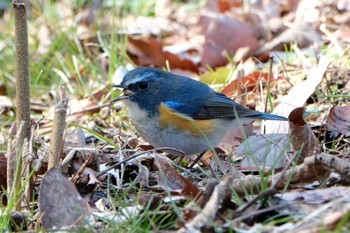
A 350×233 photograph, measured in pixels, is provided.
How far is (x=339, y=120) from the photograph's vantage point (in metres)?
4.80

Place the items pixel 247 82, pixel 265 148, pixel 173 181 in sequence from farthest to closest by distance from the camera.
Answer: pixel 247 82, pixel 265 148, pixel 173 181

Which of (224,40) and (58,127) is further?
(224,40)

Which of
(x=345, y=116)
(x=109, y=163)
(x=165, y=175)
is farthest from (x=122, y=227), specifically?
(x=345, y=116)

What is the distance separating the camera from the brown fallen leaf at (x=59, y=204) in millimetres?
3518

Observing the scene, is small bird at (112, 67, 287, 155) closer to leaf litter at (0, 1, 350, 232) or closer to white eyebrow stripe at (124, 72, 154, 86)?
white eyebrow stripe at (124, 72, 154, 86)

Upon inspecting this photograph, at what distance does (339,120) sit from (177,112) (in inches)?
42.0

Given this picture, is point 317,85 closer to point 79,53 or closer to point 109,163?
point 109,163

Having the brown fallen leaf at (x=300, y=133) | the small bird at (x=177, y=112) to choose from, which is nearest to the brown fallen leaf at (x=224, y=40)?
the small bird at (x=177, y=112)

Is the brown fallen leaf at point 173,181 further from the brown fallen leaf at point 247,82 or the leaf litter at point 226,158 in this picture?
the brown fallen leaf at point 247,82

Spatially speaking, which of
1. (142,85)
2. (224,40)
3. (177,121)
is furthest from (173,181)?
(224,40)

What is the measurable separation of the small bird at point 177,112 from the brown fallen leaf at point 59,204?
109cm

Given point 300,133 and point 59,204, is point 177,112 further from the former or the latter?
point 59,204

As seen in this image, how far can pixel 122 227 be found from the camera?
10.8 feet

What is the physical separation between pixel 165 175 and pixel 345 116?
1.53 metres
